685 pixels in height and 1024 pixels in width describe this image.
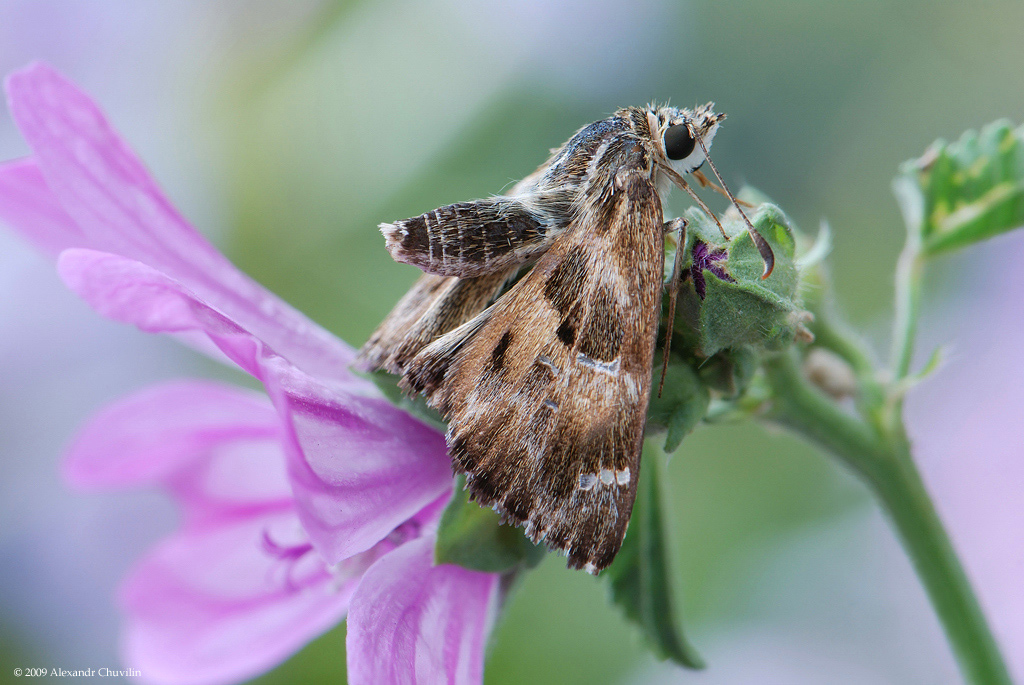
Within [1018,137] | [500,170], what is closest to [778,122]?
[500,170]

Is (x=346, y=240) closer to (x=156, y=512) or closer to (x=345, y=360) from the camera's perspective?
(x=156, y=512)

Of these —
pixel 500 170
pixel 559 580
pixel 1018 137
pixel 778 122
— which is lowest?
pixel 559 580

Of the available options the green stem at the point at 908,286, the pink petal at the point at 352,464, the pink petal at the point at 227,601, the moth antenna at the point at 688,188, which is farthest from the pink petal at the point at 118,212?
the green stem at the point at 908,286

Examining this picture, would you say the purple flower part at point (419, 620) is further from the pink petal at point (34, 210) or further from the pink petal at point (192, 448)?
the pink petal at point (34, 210)

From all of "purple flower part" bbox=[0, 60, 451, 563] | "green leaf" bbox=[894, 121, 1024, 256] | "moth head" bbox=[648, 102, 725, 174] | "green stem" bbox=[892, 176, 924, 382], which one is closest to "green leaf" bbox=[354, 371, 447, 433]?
"purple flower part" bbox=[0, 60, 451, 563]

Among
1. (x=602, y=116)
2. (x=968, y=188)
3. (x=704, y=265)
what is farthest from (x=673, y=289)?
(x=602, y=116)

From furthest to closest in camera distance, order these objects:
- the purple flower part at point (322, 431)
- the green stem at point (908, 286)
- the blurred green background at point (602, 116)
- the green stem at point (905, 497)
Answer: the blurred green background at point (602, 116) < the green stem at point (908, 286) < the green stem at point (905, 497) < the purple flower part at point (322, 431)

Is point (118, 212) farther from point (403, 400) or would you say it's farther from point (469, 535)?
point (469, 535)
